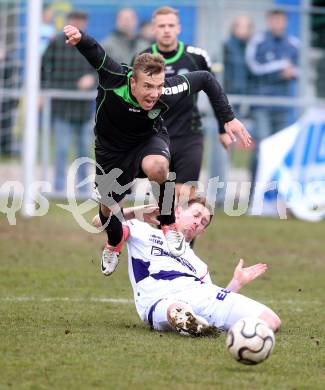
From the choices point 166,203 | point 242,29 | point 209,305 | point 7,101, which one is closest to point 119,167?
point 166,203

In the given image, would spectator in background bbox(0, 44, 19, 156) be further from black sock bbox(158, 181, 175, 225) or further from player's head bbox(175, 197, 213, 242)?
player's head bbox(175, 197, 213, 242)

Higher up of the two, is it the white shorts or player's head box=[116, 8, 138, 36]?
player's head box=[116, 8, 138, 36]

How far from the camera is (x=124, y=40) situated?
18.3 meters

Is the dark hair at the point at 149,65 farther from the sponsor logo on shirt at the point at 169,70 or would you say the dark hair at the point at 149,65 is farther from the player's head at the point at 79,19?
the player's head at the point at 79,19

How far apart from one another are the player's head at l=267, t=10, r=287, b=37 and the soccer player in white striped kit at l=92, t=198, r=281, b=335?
10.6 meters

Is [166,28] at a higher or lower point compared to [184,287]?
higher

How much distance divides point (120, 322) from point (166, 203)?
3.46 feet

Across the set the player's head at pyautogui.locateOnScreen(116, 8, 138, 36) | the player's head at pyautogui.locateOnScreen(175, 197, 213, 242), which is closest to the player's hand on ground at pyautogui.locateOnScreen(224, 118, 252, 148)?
the player's head at pyautogui.locateOnScreen(175, 197, 213, 242)

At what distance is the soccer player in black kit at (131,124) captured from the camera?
8.30 metres

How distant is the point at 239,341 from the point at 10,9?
46.7 feet

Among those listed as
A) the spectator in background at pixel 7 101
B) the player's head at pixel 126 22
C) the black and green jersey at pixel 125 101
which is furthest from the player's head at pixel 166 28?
the spectator in background at pixel 7 101

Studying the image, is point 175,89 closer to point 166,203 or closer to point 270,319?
point 166,203

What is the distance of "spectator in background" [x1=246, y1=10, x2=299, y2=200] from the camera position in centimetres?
1870

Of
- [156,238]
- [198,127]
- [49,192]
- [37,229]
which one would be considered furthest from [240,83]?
[156,238]
